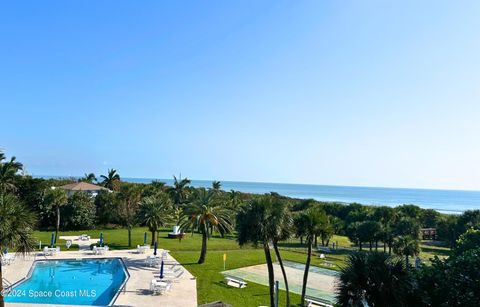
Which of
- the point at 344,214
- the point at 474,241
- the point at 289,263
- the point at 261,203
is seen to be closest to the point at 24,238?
the point at 261,203

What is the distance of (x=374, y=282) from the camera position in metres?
10.2

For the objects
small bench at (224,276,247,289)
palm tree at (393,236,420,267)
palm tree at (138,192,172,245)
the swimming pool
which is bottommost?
the swimming pool

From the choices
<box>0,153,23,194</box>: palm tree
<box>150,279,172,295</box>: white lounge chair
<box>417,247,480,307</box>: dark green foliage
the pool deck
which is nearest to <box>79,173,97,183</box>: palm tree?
<box>0,153,23,194</box>: palm tree

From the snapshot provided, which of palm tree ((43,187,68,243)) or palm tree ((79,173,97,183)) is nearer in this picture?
palm tree ((43,187,68,243))

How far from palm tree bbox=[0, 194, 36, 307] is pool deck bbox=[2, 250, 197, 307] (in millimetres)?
6250

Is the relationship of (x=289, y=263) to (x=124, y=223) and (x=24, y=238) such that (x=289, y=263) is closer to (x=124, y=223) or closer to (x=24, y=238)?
(x=24, y=238)

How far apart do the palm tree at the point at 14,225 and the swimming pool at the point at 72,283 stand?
257 inches

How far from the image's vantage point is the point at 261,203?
53.7ft

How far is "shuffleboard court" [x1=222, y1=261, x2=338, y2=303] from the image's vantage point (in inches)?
886

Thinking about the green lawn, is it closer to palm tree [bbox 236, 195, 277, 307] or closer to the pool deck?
the pool deck

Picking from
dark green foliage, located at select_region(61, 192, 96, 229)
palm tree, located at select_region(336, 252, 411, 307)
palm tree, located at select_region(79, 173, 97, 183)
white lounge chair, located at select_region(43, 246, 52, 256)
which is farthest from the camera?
palm tree, located at select_region(79, 173, 97, 183)

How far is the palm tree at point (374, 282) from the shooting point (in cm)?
993

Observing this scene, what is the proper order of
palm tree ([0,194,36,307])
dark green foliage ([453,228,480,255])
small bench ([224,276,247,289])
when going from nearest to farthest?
palm tree ([0,194,36,307])
dark green foliage ([453,228,480,255])
small bench ([224,276,247,289])

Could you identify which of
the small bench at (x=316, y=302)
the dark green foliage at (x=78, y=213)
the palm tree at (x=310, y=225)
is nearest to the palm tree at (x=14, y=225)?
the palm tree at (x=310, y=225)
